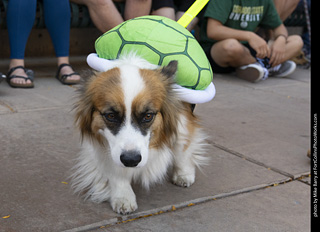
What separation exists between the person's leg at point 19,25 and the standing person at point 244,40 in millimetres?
2275

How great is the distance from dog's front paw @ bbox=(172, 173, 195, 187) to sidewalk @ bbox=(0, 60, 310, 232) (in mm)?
39

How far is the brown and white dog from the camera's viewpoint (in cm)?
227

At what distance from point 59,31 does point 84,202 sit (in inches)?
120

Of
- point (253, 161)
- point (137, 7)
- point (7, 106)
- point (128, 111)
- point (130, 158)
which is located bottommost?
point (7, 106)

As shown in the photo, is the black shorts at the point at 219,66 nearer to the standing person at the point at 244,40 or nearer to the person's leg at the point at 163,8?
the standing person at the point at 244,40

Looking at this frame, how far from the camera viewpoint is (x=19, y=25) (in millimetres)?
4844

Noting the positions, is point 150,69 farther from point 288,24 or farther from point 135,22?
point 288,24

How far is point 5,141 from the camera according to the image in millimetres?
3320

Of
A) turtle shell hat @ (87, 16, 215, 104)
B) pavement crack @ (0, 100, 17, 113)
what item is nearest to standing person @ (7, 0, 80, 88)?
pavement crack @ (0, 100, 17, 113)

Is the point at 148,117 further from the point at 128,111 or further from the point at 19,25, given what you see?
the point at 19,25

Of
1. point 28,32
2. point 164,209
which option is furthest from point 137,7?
point 164,209

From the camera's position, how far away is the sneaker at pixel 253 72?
19.6ft

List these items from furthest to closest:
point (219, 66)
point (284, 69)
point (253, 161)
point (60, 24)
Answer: point (284, 69) → point (219, 66) → point (60, 24) → point (253, 161)

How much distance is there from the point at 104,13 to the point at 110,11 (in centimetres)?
9
